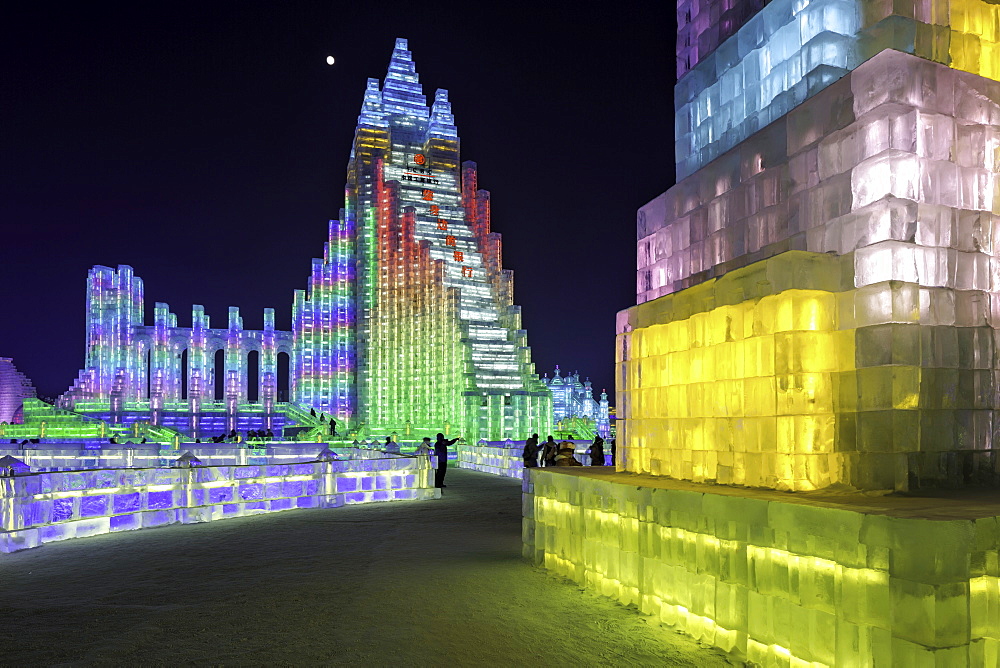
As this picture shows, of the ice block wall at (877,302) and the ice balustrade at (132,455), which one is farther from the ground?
the ice block wall at (877,302)

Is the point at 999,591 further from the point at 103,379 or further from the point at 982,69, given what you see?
the point at 103,379

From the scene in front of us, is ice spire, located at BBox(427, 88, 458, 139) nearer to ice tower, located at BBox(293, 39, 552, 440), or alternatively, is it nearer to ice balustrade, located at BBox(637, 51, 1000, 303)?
ice tower, located at BBox(293, 39, 552, 440)

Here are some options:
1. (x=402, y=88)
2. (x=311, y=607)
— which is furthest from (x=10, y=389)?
(x=311, y=607)

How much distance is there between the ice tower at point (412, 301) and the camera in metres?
42.3

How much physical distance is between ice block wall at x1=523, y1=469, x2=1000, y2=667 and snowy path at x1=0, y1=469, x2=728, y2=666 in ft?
1.18

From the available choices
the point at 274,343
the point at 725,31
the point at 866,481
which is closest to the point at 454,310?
the point at 274,343

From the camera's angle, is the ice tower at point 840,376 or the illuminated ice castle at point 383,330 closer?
the ice tower at point 840,376

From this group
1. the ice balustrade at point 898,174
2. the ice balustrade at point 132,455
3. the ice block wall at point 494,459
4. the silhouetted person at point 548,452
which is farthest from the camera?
the ice block wall at point 494,459

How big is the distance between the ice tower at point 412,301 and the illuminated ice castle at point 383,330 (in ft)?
0.36

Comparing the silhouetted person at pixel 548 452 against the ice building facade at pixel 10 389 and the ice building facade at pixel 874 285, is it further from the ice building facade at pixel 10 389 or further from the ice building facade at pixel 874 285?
the ice building facade at pixel 10 389

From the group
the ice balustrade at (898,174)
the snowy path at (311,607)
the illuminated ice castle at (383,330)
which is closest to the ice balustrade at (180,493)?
the snowy path at (311,607)

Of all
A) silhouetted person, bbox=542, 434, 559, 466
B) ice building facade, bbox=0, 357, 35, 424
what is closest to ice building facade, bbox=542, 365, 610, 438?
ice building facade, bbox=0, 357, 35, 424

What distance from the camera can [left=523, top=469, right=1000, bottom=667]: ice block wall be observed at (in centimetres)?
370

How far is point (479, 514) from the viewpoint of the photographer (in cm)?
1415
